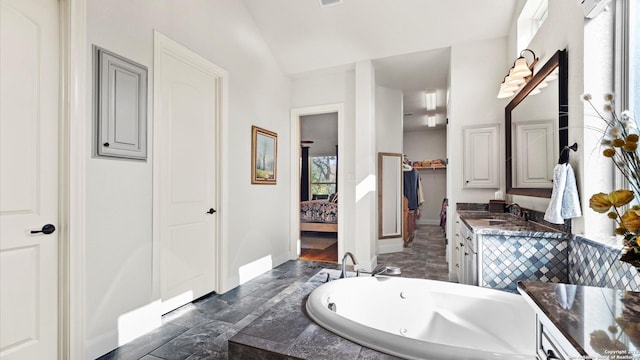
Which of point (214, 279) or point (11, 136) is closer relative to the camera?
point (11, 136)

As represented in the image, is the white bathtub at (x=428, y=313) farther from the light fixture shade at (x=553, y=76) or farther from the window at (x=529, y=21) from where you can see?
the window at (x=529, y=21)

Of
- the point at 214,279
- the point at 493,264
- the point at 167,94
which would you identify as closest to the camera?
the point at 493,264

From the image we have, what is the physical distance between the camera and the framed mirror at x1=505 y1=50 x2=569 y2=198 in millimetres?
1861

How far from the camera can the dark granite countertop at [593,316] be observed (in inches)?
22.4

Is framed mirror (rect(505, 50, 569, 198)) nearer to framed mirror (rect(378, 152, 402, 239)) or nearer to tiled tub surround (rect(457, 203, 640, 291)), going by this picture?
tiled tub surround (rect(457, 203, 640, 291))

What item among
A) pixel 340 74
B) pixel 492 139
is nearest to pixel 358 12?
pixel 340 74

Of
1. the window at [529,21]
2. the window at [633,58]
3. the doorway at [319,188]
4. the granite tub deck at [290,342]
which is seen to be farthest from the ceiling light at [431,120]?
the granite tub deck at [290,342]

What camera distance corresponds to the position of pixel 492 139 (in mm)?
3307

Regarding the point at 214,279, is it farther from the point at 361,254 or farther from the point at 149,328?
the point at 361,254

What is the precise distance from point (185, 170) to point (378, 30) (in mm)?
2755

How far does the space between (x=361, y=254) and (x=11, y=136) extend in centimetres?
344

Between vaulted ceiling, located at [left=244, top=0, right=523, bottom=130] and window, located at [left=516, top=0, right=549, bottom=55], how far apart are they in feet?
0.89

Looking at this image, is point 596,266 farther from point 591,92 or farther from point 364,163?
point 364,163

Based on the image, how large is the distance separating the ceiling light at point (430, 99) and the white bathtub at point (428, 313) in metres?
4.08
